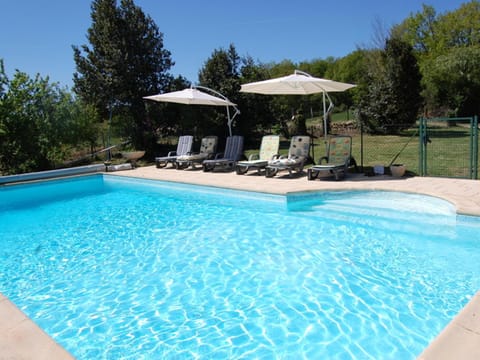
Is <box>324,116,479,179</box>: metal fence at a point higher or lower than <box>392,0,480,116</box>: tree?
lower

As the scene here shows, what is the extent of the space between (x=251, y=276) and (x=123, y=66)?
1419 cm

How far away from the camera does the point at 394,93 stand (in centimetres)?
1902

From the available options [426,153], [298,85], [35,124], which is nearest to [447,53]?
[426,153]

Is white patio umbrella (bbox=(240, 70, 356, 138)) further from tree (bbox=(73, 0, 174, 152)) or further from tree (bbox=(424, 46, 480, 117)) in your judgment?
tree (bbox=(424, 46, 480, 117))

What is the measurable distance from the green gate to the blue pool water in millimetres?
1980

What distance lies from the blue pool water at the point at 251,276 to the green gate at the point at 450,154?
1.98 metres

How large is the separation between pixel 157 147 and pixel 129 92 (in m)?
2.91

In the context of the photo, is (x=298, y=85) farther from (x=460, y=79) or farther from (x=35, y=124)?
(x=460, y=79)

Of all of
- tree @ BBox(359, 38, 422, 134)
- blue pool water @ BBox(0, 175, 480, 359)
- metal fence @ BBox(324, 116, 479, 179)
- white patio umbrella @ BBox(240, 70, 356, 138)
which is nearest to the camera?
blue pool water @ BBox(0, 175, 480, 359)

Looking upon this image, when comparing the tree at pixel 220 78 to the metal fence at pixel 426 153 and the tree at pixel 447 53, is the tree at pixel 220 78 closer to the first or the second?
the metal fence at pixel 426 153

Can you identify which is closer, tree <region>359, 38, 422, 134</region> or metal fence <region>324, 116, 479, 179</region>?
metal fence <region>324, 116, 479, 179</region>

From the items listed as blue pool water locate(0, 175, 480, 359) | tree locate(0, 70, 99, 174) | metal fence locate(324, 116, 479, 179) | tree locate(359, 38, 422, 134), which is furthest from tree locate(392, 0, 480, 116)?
blue pool water locate(0, 175, 480, 359)

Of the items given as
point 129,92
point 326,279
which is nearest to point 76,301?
point 326,279

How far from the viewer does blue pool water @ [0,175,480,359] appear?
3.51m
